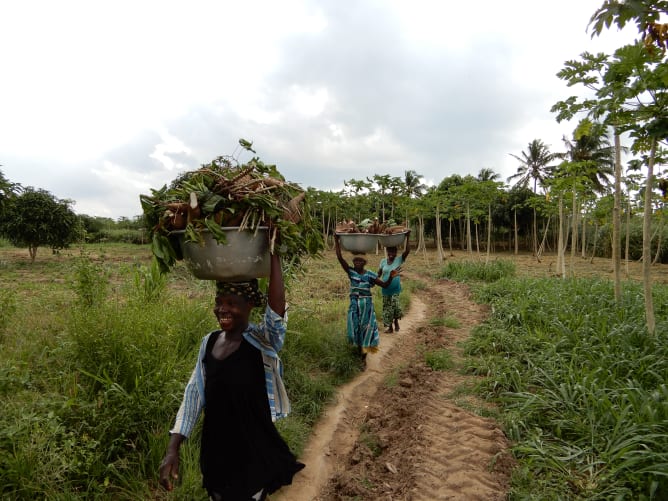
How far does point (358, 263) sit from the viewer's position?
16.0 feet

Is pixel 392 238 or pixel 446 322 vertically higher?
pixel 392 238

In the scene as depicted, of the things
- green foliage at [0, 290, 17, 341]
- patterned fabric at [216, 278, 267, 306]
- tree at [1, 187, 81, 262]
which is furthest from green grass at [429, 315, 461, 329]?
tree at [1, 187, 81, 262]

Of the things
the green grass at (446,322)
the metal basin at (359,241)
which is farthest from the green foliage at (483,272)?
the metal basin at (359,241)

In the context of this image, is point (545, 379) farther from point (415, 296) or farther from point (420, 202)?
point (420, 202)

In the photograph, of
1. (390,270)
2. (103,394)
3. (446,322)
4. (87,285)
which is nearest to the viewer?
(103,394)

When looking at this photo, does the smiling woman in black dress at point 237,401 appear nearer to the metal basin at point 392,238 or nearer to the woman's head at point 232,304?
the woman's head at point 232,304

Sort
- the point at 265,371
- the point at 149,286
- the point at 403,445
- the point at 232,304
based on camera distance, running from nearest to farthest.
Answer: the point at 232,304, the point at 265,371, the point at 403,445, the point at 149,286

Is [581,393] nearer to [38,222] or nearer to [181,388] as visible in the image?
[181,388]

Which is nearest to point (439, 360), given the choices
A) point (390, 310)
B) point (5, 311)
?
point (390, 310)

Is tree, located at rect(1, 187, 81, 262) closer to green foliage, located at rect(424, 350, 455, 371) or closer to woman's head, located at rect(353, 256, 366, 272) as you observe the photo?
woman's head, located at rect(353, 256, 366, 272)

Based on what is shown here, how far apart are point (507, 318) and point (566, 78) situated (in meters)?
3.55

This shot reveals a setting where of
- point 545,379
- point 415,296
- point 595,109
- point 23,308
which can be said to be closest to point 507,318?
point 545,379

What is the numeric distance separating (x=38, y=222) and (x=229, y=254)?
1792 centimetres

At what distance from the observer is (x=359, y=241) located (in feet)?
15.2
